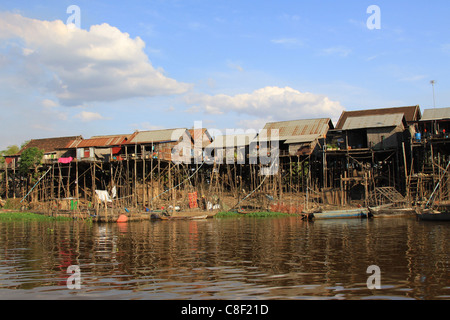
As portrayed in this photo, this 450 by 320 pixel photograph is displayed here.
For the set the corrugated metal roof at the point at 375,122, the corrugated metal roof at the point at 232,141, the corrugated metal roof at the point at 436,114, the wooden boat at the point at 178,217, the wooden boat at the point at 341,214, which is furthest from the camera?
the corrugated metal roof at the point at 232,141

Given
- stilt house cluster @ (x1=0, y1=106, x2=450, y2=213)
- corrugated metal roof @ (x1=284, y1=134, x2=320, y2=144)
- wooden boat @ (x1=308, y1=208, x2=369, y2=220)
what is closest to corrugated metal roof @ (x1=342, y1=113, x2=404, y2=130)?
stilt house cluster @ (x1=0, y1=106, x2=450, y2=213)

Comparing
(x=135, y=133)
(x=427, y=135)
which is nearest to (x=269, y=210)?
(x=427, y=135)

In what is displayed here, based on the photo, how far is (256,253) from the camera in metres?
16.1

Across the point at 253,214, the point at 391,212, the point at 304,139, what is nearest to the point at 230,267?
the point at 391,212

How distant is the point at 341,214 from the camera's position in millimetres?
34500

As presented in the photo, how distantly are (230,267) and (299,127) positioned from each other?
39944mm

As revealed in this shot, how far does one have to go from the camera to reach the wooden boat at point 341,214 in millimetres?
33875

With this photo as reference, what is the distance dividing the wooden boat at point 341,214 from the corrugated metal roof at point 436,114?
1360 centimetres

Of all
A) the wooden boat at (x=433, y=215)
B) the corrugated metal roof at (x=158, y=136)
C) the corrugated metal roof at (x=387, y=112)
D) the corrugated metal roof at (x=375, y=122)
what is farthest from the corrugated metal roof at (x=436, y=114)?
the corrugated metal roof at (x=158, y=136)

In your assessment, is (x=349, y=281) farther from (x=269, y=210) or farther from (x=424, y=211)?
(x=269, y=210)

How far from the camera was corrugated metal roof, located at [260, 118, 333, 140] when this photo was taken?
1943 inches

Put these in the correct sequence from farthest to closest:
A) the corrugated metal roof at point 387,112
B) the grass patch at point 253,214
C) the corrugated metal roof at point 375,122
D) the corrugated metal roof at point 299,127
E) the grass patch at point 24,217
A: 1. the corrugated metal roof at point 387,112
2. the corrugated metal roof at point 299,127
3. the corrugated metal roof at point 375,122
4. the grass patch at point 253,214
5. the grass patch at point 24,217

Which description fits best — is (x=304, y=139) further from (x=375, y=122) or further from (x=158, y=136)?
(x=158, y=136)

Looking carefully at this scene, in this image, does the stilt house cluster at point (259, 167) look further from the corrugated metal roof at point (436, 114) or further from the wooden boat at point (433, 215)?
the wooden boat at point (433, 215)
